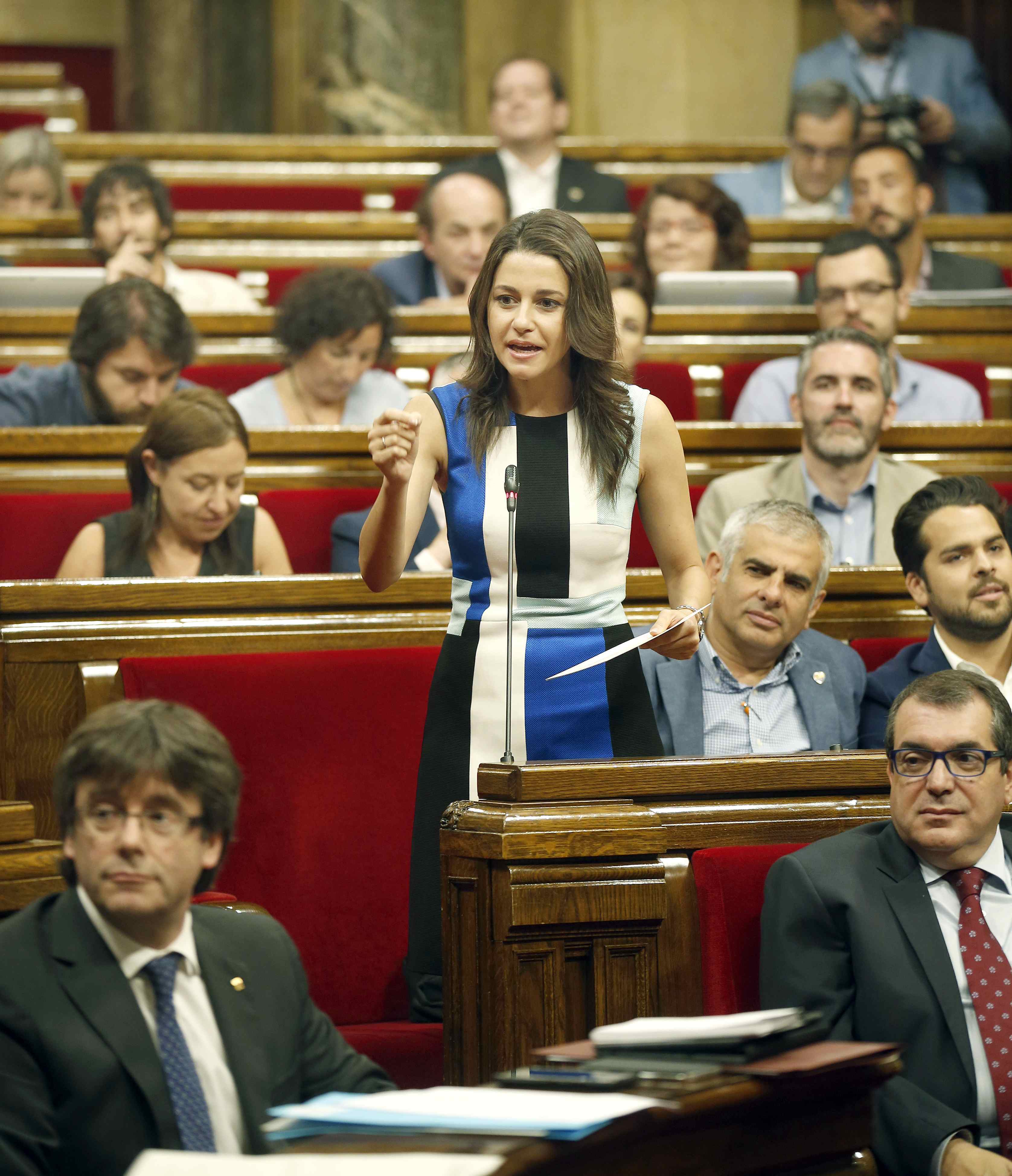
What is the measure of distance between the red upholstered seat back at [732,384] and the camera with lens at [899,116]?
47.1 inches

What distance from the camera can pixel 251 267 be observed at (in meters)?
3.28

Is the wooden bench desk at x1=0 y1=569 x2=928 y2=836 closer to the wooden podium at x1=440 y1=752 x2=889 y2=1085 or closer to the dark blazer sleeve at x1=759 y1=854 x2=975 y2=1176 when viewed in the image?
the wooden podium at x1=440 y1=752 x2=889 y2=1085

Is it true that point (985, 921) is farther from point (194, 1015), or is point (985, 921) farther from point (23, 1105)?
point (23, 1105)

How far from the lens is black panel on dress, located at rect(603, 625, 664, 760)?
1.32m

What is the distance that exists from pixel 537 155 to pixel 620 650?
8.24 ft

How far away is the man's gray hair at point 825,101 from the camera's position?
131 inches

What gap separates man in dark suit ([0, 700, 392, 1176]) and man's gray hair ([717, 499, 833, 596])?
2.67ft

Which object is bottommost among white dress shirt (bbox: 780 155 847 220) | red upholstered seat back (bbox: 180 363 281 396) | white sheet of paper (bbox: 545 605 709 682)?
white sheet of paper (bbox: 545 605 709 682)

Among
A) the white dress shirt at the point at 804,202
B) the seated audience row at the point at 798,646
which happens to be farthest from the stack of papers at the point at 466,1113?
the white dress shirt at the point at 804,202

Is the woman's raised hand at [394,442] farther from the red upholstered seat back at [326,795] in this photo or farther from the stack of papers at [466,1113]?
the stack of papers at [466,1113]

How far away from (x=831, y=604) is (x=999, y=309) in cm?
125

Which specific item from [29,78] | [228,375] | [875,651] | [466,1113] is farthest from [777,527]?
[29,78]

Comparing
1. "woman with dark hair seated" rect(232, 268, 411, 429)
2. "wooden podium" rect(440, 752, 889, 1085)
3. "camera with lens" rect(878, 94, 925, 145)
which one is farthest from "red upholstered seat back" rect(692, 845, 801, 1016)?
"camera with lens" rect(878, 94, 925, 145)

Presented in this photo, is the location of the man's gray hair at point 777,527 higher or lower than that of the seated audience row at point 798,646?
higher
